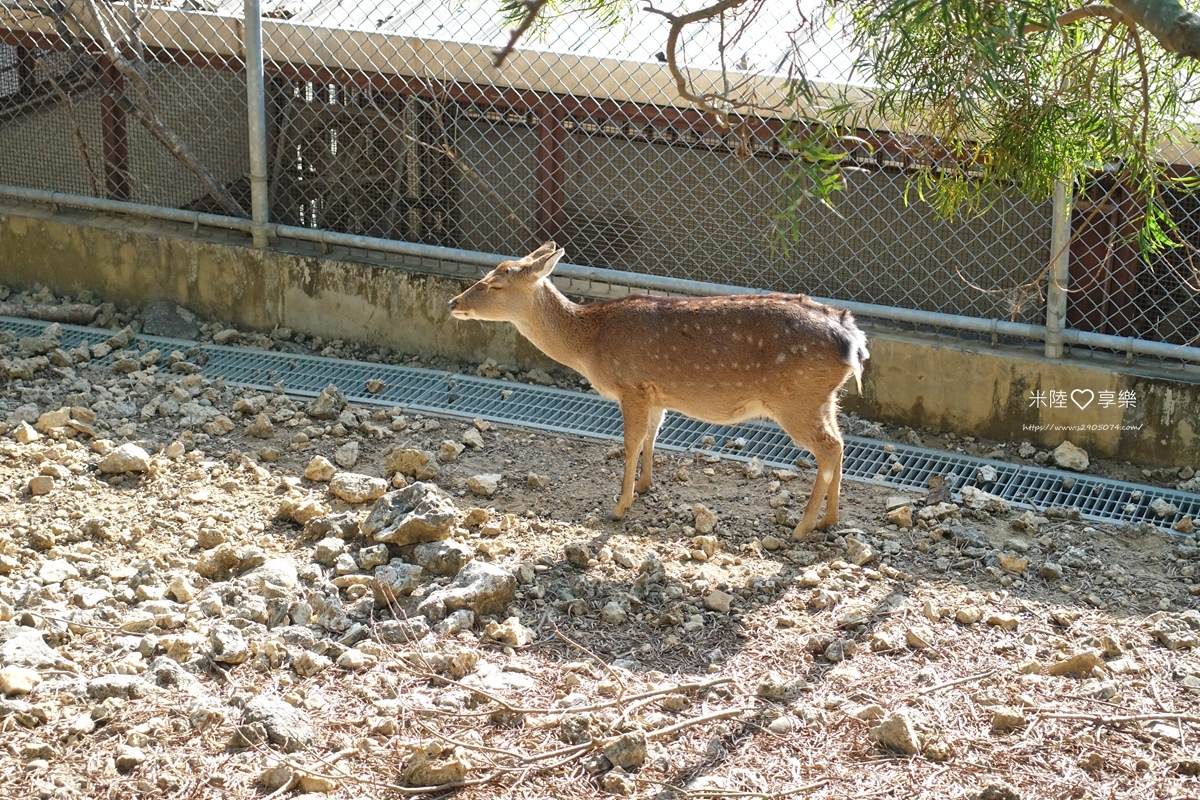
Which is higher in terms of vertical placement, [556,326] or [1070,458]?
[556,326]

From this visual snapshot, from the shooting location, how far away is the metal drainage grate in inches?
240

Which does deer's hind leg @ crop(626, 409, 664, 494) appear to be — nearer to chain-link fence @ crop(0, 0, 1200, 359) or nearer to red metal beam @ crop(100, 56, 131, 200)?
chain-link fence @ crop(0, 0, 1200, 359)

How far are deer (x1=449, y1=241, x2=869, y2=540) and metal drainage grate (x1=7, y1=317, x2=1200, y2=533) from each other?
0.61 meters

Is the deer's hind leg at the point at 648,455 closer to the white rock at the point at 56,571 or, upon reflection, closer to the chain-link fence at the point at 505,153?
the chain-link fence at the point at 505,153

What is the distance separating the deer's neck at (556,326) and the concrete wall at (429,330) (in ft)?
3.57

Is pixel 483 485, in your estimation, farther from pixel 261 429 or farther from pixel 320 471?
pixel 261 429

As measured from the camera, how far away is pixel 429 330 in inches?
300

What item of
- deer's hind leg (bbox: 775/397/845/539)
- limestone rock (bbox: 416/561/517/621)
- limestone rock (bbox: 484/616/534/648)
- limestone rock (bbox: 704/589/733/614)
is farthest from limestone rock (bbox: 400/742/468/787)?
deer's hind leg (bbox: 775/397/845/539)

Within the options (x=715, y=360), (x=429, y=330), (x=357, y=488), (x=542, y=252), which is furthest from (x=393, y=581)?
(x=429, y=330)

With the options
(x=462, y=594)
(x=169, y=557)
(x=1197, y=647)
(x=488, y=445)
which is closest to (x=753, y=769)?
(x=462, y=594)

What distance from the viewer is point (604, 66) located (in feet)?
23.3

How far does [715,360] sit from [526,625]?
1.48m

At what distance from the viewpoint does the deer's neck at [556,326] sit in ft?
20.4

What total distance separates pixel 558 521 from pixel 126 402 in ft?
8.00
